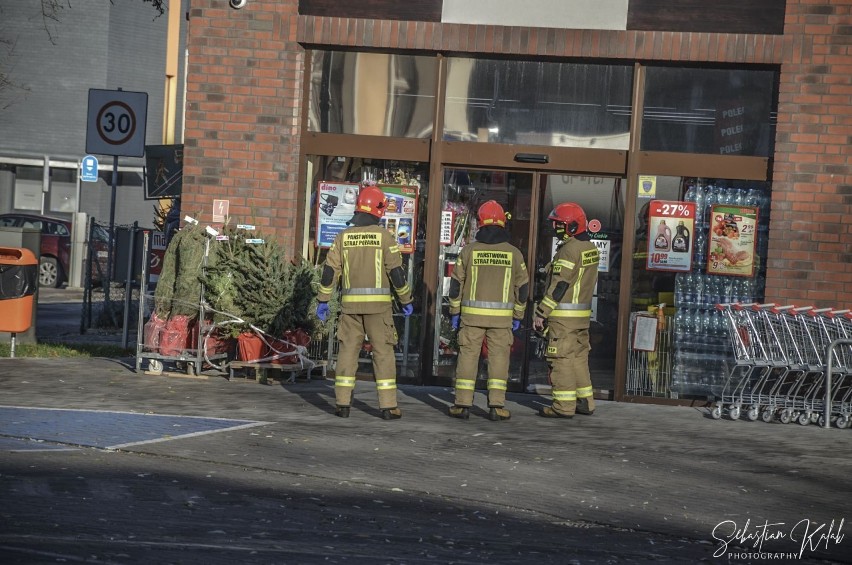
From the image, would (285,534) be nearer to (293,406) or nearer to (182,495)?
(182,495)

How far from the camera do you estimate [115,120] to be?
1534 centimetres

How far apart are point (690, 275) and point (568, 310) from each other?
2.06 m

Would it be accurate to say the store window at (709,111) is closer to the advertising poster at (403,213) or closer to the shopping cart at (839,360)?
the shopping cart at (839,360)

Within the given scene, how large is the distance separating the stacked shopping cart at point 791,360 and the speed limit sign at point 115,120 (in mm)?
7435

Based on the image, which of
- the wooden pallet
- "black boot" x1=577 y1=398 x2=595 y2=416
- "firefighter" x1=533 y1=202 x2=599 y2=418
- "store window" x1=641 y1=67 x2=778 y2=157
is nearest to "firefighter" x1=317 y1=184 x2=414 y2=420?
"firefighter" x1=533 y1=202 x2=599 y2=418

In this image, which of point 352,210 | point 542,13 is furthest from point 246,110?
point 542,13

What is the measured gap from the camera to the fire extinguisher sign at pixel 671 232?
12578mm

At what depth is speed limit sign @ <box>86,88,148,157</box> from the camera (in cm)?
1519

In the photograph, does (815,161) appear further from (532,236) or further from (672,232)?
(532,236)

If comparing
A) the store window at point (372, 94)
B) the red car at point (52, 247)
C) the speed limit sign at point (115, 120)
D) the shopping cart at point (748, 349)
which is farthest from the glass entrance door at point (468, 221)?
the red car at point (52, 247)

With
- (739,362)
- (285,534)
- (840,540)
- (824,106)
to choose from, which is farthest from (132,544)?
(824,106)

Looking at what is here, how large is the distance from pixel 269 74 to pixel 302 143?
77cm

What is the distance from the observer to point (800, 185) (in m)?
12.1

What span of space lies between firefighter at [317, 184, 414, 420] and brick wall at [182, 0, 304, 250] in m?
2.57
